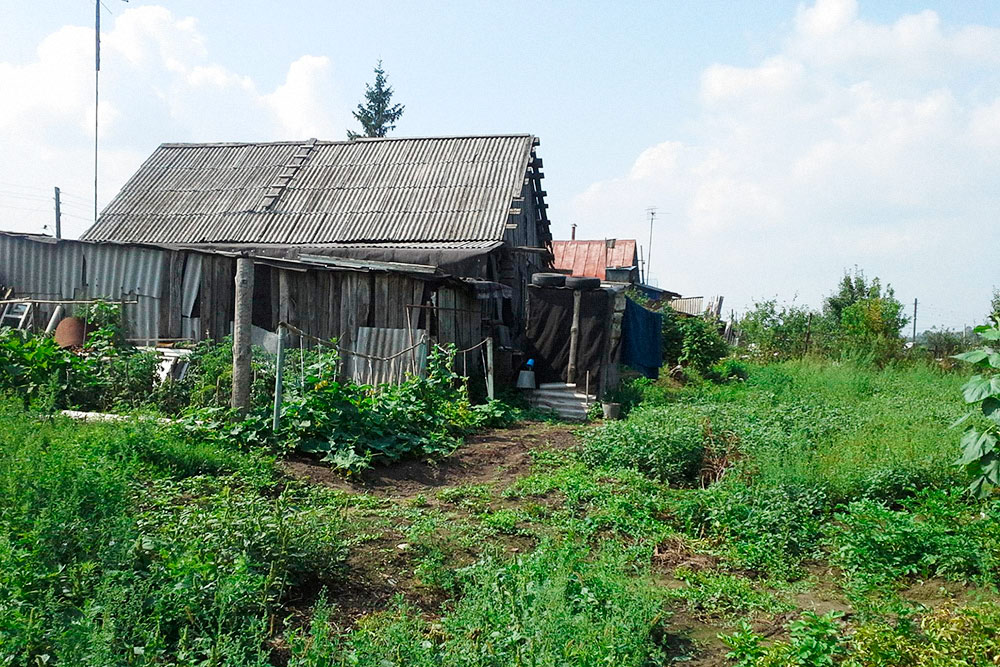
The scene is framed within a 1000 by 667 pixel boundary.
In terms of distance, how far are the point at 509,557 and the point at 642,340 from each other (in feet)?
34.7

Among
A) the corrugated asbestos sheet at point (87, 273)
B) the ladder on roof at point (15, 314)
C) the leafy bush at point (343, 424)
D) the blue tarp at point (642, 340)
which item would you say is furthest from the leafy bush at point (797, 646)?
the ladder on roof at point (15, 314)

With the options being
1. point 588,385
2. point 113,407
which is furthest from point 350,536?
point 588,385

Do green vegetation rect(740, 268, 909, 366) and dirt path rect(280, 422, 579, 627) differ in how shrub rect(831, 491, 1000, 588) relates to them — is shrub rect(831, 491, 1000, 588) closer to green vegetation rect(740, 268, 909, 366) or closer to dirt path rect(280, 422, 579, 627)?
dirt path rect(280, 422, 579, 627)

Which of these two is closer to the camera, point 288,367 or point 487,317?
point 288,367

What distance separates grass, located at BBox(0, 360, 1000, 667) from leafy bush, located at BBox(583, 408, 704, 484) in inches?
1.5

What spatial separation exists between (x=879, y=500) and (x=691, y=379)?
995 cm

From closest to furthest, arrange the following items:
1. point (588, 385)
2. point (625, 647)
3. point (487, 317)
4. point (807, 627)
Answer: point (625, 647)
point (807, 627)
point (588, 385)
point (487, 317)

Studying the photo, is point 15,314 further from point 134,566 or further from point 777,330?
point 777,330

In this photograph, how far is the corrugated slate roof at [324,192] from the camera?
1709 centimetres

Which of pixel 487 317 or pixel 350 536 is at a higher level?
Answer: pixel 487 317

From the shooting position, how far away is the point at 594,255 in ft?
114

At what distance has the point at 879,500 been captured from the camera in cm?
661

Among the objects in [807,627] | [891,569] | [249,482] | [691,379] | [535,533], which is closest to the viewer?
[807,627]

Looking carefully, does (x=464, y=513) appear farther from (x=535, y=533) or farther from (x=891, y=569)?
(x=891, y=569)
